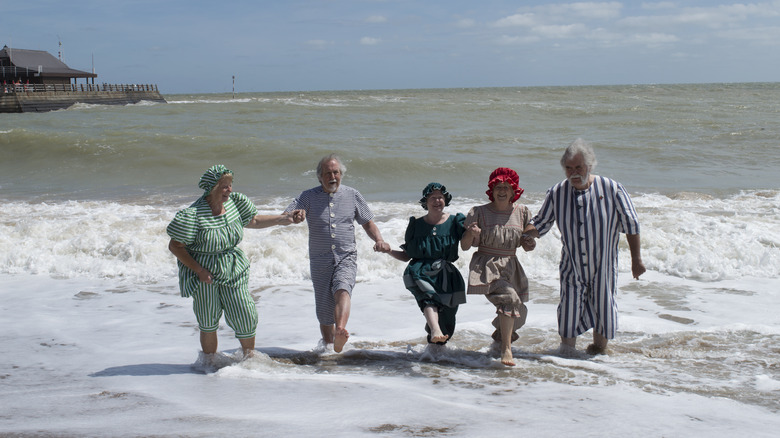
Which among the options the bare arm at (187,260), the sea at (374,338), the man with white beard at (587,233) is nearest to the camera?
the sea at (374,338)

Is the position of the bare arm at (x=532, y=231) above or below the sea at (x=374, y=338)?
above

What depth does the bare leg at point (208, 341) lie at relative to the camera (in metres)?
4.33

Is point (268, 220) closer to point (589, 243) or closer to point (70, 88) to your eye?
point (589, 243)

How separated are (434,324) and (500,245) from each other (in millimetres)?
664

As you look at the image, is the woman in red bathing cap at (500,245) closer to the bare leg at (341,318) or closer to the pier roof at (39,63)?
the bare leg at (341,318)

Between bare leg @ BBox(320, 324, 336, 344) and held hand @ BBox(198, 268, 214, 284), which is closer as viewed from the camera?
held hand @ BBox(198, 268, 214, 284)

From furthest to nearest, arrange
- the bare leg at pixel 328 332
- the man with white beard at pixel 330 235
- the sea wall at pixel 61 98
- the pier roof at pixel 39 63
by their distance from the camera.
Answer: the pier roof at pixel 39 63, the sea wall at pixel 61 98, the bare leg at pixel 328 332, the man with white beard at pixel 330 235

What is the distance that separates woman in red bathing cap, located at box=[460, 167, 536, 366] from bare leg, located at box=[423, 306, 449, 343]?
28 cm

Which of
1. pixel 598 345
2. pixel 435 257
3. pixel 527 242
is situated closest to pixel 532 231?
pixel 527 242

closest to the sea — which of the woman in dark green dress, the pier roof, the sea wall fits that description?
the woman in dark green dress

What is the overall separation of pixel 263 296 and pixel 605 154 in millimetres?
14773

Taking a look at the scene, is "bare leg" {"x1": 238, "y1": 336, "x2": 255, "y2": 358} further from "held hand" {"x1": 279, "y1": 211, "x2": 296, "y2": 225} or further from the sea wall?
the sea wall

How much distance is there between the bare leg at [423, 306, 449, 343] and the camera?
4.31m

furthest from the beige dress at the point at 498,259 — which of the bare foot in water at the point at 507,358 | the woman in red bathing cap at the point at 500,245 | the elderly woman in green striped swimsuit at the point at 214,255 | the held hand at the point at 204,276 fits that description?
the held hand at the point at 204,276
